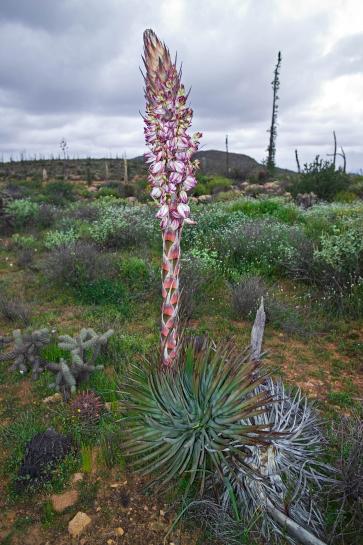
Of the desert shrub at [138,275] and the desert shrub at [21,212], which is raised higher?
the desert shrub at [21,212]

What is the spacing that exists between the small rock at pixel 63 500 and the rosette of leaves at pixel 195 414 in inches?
18.1

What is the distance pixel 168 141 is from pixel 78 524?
243 centimetres

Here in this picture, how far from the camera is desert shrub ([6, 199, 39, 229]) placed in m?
12.4

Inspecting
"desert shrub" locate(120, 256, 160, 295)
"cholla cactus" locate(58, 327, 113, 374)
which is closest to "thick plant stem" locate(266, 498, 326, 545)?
"cholla cactus" locate(58, 327, 113, 374)

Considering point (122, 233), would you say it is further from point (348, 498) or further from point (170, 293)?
point (348, 498)

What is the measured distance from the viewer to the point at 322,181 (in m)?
17.2

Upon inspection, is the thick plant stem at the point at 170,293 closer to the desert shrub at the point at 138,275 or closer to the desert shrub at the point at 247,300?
the desert shrub at the point at 247,300

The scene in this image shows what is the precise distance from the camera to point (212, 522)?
8.09ft

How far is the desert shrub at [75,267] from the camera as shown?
23.3 ft

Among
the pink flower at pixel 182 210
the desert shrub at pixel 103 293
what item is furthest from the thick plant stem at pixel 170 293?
the desert shrub at pixel 103 293

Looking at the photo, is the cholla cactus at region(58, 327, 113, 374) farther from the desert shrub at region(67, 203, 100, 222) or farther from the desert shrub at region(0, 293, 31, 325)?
the desert shrub at region(67, 203, 100, 222)

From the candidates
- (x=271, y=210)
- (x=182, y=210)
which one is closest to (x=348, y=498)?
(x=182, y=210)

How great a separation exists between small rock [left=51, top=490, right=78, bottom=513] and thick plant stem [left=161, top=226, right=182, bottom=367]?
1076 mm

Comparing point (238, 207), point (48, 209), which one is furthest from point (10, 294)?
point (238, 207)
